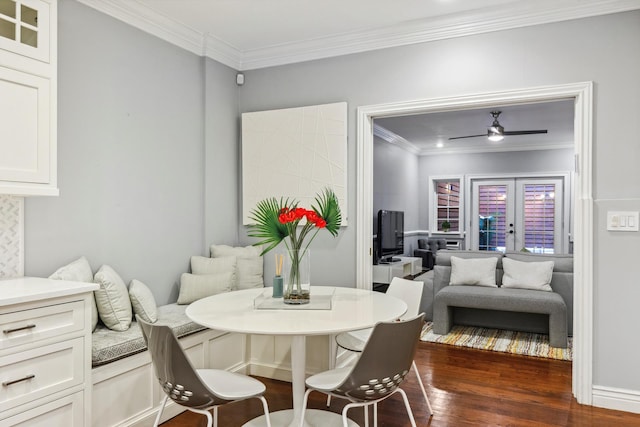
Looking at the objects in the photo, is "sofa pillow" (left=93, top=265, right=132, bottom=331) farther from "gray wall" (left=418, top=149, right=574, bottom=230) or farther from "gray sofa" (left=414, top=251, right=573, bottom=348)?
"gray wall" (left=418, top=149, right=574, bottom=230)

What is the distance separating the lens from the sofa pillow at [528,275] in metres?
4.82

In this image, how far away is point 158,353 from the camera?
1.96 m

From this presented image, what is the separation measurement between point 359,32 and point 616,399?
3085mm

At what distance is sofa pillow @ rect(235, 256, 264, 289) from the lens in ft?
12.3

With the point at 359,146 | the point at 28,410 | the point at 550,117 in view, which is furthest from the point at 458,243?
the point at 28,410

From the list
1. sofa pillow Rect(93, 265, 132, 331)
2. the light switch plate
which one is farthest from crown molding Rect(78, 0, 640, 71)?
sofa pillow Rect(93, 265, 132, 331)

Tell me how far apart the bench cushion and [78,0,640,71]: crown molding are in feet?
6.57

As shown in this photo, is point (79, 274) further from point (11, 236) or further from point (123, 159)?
point (123, 159)

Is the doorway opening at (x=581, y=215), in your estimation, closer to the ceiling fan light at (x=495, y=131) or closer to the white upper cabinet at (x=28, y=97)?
the white upper cabinet at (x=28, y=97)

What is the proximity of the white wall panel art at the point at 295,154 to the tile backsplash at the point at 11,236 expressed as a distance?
1.87 meters

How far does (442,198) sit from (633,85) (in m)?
6.73

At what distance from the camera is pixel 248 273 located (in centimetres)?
379

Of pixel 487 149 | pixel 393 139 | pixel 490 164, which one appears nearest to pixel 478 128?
pixel 393 139

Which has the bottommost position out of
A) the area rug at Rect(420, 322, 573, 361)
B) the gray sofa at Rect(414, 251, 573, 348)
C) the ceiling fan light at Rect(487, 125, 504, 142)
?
the area rug at Rect(420, 322, 573, 361)
